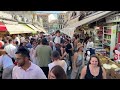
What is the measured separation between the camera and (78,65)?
11.3 feet

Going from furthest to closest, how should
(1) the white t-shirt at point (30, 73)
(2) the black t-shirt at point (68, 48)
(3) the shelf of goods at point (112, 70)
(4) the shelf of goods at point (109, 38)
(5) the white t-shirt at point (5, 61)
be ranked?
1. (4) the shelf of goods at point (109, 38)
2. (2) the black t-shirt at point (68, 48)
3. (3) the shelf of goods at point (112, 70)
4. (5) the white t-shirt at point (5, 61)
5. (1) the white t-shirt at point (30, 73)

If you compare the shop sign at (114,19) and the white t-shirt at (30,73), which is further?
the shop sign at (114,19)

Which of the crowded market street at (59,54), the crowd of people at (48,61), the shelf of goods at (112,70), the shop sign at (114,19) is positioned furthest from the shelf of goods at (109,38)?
the shelf of goods at (112,70)

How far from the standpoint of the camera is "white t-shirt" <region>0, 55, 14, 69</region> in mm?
3169

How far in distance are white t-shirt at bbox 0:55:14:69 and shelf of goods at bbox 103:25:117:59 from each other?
1.75 m

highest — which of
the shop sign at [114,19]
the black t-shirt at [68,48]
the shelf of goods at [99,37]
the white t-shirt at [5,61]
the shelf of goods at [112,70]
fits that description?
the shop sign at [114,19]

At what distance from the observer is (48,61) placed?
3.52 m

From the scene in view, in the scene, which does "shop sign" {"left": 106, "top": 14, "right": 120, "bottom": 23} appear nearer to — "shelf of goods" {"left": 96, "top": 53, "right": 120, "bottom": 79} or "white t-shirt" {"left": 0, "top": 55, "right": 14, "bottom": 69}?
"shelf of goods" {"left": 96, "top": 53, "right": 120, "bottom": 79}

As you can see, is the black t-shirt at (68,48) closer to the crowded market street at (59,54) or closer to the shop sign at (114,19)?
the crowded market street at (59,54)

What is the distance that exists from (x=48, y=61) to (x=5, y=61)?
0.60 metres

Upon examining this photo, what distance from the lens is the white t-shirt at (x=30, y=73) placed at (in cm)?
273

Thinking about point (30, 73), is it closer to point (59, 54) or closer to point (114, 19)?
point (59, 54)
